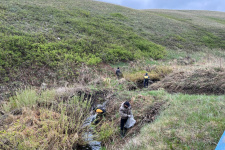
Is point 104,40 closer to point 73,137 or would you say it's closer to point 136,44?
point 136,44

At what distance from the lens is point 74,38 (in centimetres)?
1638

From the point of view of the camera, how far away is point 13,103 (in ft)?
22.9

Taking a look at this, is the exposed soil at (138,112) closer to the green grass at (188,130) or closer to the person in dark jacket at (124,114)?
the person in dark jacket at (124,114)

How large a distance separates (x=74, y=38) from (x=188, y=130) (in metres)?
14.2

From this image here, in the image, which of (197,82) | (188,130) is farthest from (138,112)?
(197,82)

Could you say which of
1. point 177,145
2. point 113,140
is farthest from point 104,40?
point 177,145

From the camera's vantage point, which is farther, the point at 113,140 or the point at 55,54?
the point at 55,54

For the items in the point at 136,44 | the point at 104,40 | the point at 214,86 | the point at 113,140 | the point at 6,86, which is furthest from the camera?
the point at 136,44

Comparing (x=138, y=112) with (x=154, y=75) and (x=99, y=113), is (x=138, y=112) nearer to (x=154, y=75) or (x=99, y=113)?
(x=99, y=113)

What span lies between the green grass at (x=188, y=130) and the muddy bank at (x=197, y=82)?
9.86ft

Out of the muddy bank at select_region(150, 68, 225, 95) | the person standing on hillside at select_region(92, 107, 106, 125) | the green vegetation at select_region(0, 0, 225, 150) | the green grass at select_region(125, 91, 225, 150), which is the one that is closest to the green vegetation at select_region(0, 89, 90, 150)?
the green vegetation at select_region(0, 0, 225, 150)

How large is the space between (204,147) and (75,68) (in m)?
10.2

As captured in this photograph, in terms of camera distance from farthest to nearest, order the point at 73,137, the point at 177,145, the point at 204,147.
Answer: the point at 73,137 → the point at 177,145 → the point at 204,147

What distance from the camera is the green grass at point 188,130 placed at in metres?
3.75
